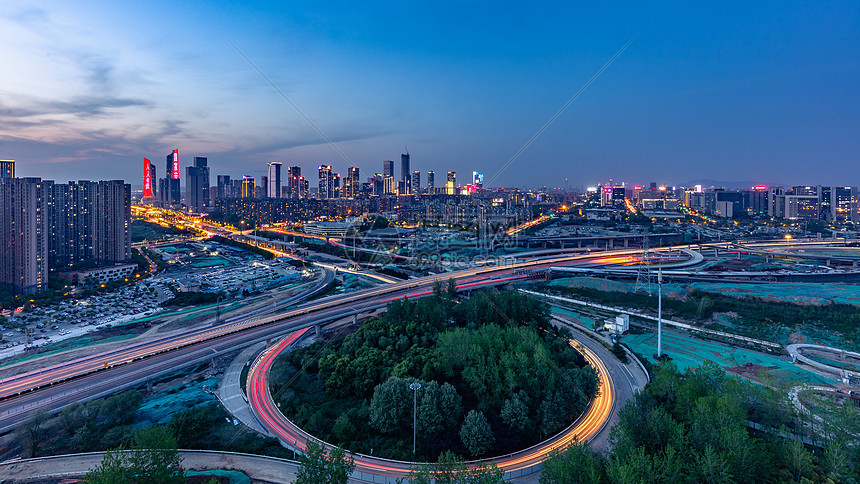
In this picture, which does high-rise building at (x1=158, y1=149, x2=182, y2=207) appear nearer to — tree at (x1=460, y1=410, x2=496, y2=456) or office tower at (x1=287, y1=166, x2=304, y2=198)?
office tower at (x1=287, y1=166, x2=304, y2=198)

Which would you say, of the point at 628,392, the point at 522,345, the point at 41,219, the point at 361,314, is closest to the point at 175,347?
the point at 361,314

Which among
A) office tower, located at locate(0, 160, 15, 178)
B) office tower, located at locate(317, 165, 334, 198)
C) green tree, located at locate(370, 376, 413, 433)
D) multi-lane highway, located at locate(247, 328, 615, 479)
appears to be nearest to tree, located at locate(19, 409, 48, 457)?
multi-lane highway, located at locate(247, 328, 615, 479)

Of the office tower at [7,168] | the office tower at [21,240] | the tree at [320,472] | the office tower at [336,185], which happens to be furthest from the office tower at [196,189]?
the tree at [320,472]

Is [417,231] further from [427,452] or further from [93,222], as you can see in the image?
[427,452]

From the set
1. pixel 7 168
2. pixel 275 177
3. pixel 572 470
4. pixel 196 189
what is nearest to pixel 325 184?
pixel 275 177

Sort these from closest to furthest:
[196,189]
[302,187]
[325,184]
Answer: [196,189], [302,187], [325,184]

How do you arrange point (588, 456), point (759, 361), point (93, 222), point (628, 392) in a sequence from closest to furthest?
point (588, 456) → point (628, 392) → point (759, 361) → point (93, 222)

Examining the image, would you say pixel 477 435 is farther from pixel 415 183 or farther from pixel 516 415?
pixel 415 183
